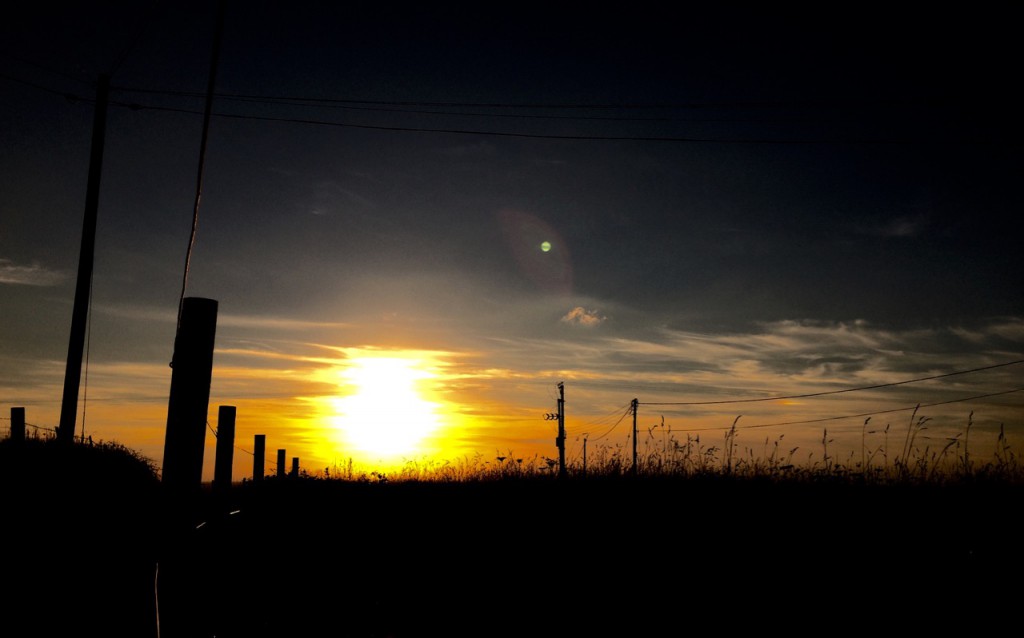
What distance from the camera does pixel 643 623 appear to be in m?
6.41

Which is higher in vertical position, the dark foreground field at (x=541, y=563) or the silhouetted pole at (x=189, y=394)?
the silhouetted pole at (x=189, y=394)

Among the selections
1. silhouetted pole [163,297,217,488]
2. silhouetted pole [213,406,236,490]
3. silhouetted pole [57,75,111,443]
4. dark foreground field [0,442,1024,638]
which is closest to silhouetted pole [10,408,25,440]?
silhouetted pole [57,75,111,443]

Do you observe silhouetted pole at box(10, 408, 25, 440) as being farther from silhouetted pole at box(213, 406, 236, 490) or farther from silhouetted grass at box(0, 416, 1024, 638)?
silhouetted pole at box(213, 406, 236, 490)

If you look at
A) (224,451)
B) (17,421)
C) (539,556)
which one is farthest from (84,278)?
(539,556)

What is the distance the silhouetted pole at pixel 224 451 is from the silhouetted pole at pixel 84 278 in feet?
14.6

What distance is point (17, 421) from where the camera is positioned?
16.3 meters

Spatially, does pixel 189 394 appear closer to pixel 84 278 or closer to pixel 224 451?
pixel 224 451

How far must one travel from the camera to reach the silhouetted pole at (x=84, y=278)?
14.2m

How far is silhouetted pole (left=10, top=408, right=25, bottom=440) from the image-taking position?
16109 mm

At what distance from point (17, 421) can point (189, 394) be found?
15.7 metres

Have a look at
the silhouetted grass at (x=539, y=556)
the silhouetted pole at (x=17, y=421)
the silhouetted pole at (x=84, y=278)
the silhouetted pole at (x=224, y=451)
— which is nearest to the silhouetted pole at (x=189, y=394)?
the silhouetted grass at (x=539, y=556)

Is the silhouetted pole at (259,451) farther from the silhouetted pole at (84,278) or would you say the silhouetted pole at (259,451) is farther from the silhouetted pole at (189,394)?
the silhouetted pole at (189,394)

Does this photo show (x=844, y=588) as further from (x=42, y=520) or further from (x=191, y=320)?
(x=42, y=520)

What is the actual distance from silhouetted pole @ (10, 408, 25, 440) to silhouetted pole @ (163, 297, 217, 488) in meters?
15.2
